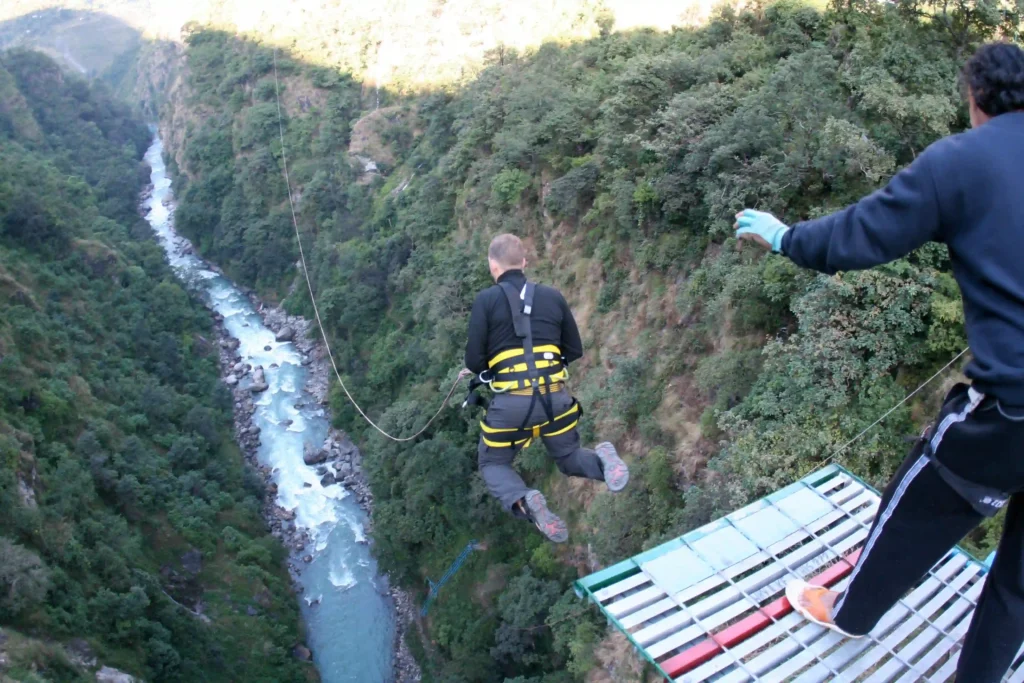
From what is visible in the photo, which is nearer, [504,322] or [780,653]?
[780,653]

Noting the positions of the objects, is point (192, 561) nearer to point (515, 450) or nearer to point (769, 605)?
point (515, 450)

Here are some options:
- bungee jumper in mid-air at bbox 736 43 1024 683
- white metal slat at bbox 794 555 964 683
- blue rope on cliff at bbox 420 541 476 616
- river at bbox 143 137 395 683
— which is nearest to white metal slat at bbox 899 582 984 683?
white metal slat at bbox 794 555 964 683

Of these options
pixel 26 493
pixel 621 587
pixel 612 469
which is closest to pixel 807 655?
pixel 621 587

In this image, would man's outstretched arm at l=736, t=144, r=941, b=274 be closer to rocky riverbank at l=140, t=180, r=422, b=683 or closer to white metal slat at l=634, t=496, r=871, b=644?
white metal slat at l=634, t=496, r=871, b=644

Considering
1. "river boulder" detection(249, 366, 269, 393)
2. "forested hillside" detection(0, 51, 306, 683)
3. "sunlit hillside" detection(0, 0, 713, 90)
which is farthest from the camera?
"river boulder" detection(249, 366, 269, 393)

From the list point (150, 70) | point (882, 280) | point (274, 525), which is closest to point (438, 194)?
point (274, 525)

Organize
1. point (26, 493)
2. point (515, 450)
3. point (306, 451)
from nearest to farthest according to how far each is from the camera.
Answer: point (515, 450)
point (26, 493)
point (306, 451)
